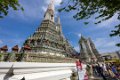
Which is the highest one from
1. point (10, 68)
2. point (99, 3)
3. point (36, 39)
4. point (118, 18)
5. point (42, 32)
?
point (42, 32)

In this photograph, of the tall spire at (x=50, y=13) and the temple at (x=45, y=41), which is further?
the tall spire at (x=50, y=13)

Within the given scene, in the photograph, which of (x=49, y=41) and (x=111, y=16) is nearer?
(x=111, y=16)

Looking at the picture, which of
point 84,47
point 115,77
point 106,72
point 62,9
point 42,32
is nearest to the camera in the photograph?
point 62,9

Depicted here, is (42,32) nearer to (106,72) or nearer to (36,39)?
(36,39)

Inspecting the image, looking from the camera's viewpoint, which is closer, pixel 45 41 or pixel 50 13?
pixel 45 41

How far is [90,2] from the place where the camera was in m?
5.53

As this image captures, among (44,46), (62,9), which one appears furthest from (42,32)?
(62,9)

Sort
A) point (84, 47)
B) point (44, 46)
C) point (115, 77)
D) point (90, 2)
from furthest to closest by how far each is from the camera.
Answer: point (84, 47)
point (44, 46)
point (115, 77)
point (90, 2)

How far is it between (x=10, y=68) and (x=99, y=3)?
4.18m

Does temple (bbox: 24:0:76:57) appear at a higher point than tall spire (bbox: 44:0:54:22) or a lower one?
lower

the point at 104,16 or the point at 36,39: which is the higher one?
the point at 36,39

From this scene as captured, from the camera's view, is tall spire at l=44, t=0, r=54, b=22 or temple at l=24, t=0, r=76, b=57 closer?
temple at l=24, t=0, r=76, b=57

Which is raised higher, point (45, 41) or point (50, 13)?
point (50, 13)

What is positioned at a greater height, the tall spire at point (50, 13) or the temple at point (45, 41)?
the tall spire at point (50, 13)
